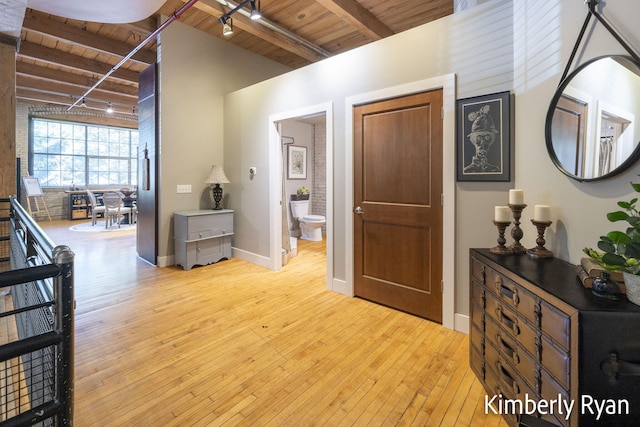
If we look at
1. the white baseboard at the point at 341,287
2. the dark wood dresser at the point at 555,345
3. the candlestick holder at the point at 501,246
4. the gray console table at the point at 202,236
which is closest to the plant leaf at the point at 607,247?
the dark wood dresser at the point at 555,345

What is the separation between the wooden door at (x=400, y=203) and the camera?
8.35ft

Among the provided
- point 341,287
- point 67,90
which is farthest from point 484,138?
point 67,90

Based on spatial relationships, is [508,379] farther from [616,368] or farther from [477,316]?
[616,368]

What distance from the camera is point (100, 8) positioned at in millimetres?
2535

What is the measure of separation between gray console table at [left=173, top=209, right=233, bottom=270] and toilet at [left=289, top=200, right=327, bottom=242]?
189cm

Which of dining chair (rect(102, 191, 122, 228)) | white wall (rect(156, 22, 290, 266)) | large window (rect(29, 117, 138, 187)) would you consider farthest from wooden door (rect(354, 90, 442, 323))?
large window (rect(29, 117, 138, 187))

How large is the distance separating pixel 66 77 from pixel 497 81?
26.4ft

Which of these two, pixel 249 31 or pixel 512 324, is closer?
pixel 512 324

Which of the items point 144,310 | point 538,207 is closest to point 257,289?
point 144,310

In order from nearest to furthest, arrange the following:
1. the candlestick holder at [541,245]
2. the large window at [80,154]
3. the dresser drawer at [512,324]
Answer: the dresser drawer at [512,324]
the candlestick holder at [541,245]
the large window at [80,154]

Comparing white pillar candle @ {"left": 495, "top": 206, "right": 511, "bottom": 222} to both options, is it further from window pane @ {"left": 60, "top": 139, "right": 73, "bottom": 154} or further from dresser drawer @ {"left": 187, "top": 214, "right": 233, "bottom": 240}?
window pane @ {"left": 60, "top": 139, "right": 73, "bottom": 154}

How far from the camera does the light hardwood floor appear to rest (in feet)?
5.16

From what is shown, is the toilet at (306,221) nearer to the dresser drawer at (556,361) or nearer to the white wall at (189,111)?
the white wall at (189,111)

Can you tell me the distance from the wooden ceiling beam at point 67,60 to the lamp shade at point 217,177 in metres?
3.57
